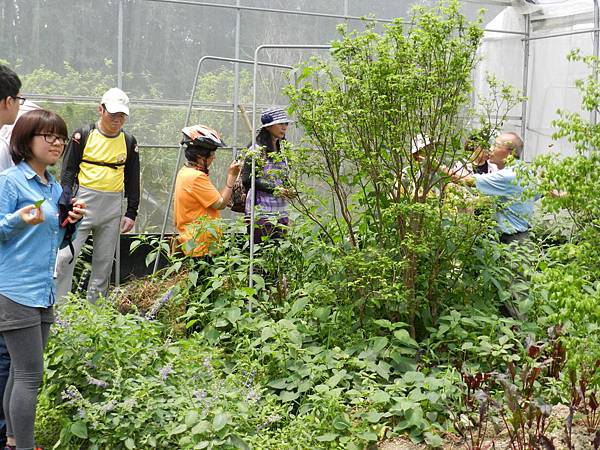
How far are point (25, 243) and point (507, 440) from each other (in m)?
2.41

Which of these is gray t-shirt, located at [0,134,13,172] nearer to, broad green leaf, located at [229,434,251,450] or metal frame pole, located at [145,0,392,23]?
broad green leaf, located at [229,434,251,450]

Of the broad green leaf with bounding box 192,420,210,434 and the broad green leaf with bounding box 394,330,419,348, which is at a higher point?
the broad green leaf with bounding box 394,330,419,348

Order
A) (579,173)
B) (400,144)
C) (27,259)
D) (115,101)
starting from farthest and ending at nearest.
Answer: (115,101), (400,144), (27,259), (579,173)

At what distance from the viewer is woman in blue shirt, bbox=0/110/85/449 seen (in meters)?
4.12

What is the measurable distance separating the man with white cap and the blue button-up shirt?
2.31 meters

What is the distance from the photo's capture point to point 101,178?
6.75 metres

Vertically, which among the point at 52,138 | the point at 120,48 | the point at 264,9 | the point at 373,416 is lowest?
the point at 373,416

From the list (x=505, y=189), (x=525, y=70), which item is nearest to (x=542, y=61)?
(x=525, y=70)

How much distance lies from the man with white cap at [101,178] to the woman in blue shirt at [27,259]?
7.46ft

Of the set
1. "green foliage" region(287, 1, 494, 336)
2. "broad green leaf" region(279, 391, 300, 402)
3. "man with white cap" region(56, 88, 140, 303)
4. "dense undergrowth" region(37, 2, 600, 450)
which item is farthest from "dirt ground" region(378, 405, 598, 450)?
"man with white cap" region(56, 88, 140, 303)

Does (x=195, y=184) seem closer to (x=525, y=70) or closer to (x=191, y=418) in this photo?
(x=191, y=418)

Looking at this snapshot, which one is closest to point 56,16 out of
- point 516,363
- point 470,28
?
point 470,28

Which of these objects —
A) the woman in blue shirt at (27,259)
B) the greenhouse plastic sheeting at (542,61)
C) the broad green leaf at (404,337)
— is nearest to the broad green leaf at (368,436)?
the broad green leaf at (404,337)

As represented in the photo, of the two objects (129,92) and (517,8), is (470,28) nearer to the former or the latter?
(129,92)
